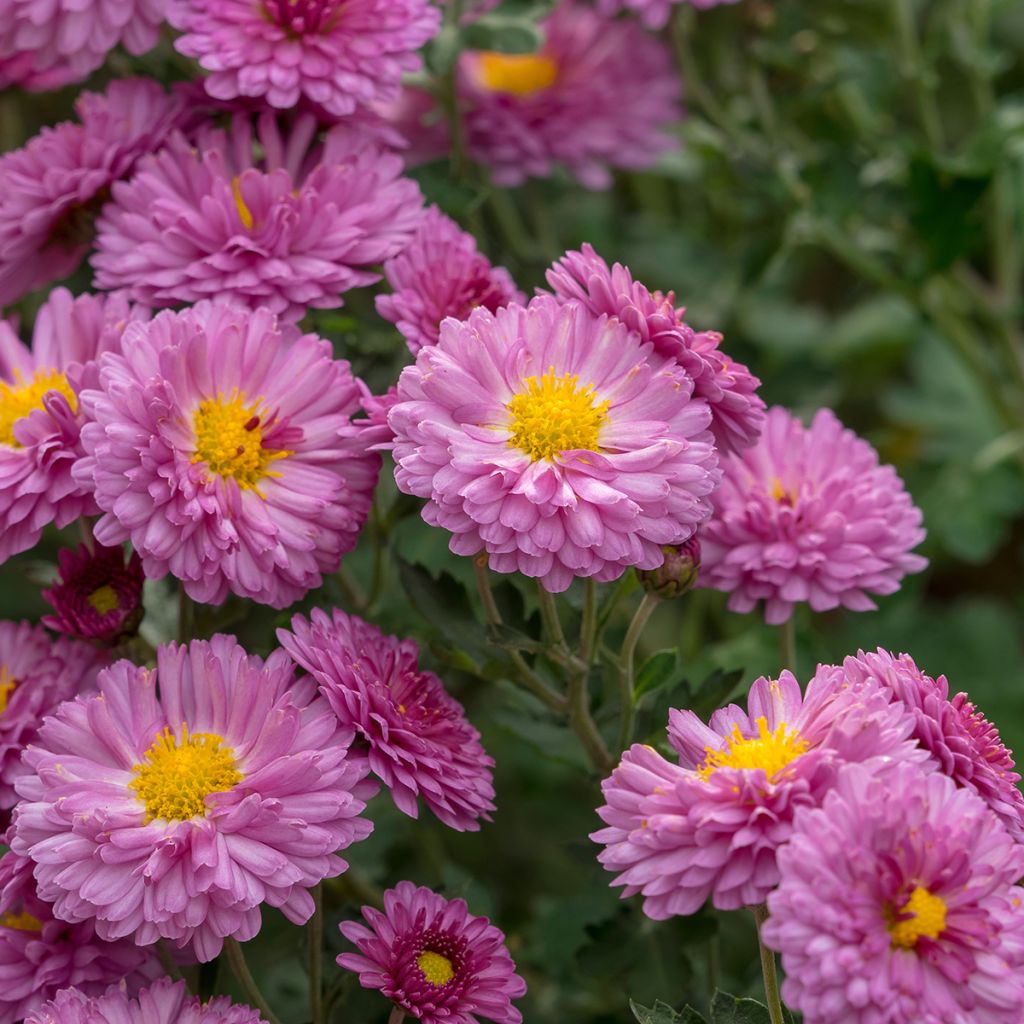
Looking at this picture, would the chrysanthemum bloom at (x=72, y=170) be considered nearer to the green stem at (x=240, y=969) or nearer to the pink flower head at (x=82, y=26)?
the pink flower head at (x=82, y=26)

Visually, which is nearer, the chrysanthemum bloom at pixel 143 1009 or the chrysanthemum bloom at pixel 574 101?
the chrysanthemum bloom at pixel 143 1009

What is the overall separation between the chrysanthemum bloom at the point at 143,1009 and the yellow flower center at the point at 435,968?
0.38 feet

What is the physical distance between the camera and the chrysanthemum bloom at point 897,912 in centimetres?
76

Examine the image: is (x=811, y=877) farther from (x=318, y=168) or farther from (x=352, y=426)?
(x=318, y=168)

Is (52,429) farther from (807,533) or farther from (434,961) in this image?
(807,533)

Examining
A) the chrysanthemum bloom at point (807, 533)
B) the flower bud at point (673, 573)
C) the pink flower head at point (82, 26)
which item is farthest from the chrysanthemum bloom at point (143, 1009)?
the pink flower head at point (82, 26)

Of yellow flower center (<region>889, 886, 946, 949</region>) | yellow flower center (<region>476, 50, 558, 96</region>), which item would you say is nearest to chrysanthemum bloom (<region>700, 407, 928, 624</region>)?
yellow flower center (<region>889, 886, 946, 949</region>)

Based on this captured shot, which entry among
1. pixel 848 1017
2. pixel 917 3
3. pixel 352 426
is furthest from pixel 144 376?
pixel 917 3

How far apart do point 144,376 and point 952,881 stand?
63 centimetres

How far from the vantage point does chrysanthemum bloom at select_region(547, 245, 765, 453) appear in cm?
98

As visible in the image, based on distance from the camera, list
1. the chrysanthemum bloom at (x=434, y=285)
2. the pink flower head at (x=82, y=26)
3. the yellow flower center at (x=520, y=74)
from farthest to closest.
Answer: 1. the yellow flower center at (x=520, y=74)
2. the pink flower head at (x=82, y=26)
3. the chrysanthemum bloom at (x=434, y=285)

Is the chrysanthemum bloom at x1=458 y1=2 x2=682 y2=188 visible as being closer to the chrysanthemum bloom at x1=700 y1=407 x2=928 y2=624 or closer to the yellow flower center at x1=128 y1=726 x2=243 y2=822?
the chrysanthemum bloom at x1=700 y1=407 x2=928 y2=624

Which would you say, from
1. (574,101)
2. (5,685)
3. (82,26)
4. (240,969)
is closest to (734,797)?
(240,969)

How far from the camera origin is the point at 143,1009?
37.3 inches
